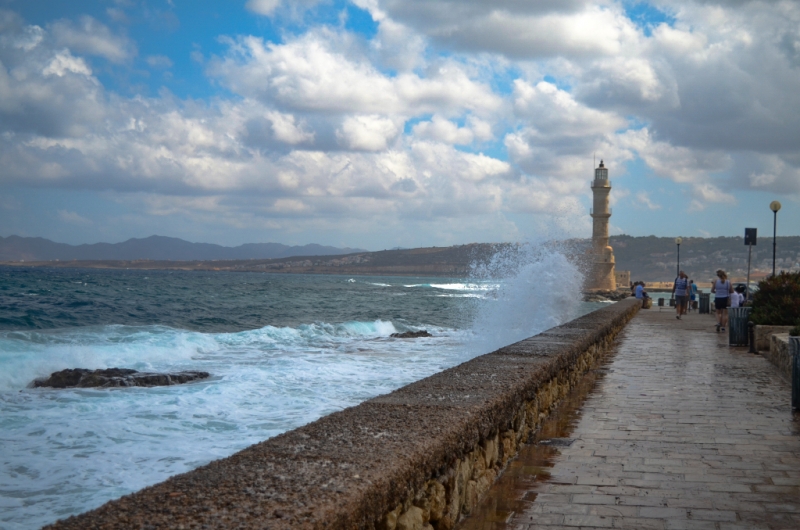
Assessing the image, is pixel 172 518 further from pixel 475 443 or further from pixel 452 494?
pixel 475 443

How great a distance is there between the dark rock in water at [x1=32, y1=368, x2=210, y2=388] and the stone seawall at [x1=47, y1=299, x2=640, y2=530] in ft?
25.9

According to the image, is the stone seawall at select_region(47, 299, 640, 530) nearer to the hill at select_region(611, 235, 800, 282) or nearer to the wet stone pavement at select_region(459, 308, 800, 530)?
the wet stone pavement at select_region(459, 308, 800, 530)

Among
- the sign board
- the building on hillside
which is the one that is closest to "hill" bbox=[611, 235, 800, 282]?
the building on hillside

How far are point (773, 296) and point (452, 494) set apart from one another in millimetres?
10492

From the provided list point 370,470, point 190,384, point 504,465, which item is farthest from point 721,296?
point 370,470

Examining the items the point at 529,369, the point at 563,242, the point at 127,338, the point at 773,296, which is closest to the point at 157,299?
the point at 127,338

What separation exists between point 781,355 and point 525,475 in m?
5.91

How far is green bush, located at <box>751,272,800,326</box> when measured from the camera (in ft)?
34.2

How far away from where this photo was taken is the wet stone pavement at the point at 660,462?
3.23m

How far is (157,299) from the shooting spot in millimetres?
44156

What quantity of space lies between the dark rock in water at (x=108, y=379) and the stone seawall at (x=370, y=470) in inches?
311

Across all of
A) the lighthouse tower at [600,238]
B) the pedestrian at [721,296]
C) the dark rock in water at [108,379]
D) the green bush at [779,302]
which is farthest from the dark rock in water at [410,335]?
the lighthouse tower at [600,238]

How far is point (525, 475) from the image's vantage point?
153 inches

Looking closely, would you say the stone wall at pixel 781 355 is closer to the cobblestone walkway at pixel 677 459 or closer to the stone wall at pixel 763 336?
Answer: the cobblestone walkway at pixel 677 459
